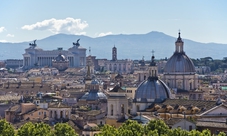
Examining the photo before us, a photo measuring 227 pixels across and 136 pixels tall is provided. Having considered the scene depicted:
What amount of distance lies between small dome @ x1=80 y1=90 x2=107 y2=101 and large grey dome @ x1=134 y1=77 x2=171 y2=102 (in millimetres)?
24185

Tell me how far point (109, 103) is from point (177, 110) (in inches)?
252

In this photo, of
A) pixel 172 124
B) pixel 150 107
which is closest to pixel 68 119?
pixel 150 107

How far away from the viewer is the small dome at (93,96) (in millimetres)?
102875

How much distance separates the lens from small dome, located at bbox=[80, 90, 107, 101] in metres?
103

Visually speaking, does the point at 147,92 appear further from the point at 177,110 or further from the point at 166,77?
the point at 166,77

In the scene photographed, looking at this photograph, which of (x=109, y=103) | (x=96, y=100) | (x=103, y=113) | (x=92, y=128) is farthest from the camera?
(x=96, y=100)

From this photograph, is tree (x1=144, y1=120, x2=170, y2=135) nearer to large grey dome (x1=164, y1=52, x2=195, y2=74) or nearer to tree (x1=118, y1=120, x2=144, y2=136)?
tree (x1=118, y1=120, x2=144, y2=136)

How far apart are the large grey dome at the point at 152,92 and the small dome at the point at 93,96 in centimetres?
2419

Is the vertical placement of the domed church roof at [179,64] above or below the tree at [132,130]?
above

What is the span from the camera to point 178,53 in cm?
10200

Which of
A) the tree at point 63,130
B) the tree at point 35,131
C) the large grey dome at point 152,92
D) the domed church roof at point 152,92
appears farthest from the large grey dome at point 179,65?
the tree at point 35,131

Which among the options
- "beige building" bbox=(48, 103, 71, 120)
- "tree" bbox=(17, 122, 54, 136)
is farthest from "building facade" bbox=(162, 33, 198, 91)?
"tree" bbox=(17, 122, 54, 136)

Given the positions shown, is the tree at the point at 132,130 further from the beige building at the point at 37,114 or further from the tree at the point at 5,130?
the beige building at the point at 37,114

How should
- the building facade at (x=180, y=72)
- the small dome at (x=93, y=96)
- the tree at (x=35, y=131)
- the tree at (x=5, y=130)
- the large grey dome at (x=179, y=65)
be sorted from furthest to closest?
the small dome at (x=93, y=96) → the building facade at (x=180, y=72) → the large grey dome at (x=179, y=65) → the tree at (x=5, y=130) → the tree at (x=35, y=131)
